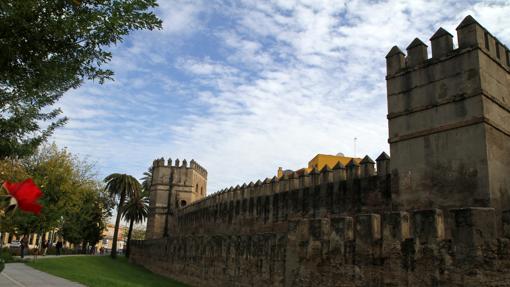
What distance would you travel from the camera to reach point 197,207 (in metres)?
29.1

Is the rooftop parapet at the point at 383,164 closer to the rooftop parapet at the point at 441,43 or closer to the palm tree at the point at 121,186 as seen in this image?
the rooftop parapet at the point at 441,43

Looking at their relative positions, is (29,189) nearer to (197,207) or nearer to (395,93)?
(395,93)

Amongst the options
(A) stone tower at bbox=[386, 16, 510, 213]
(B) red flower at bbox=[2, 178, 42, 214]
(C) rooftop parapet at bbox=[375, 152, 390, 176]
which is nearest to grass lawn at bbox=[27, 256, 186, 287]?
(C) rooftop parapet at bbox=[375, 152, 390, 176]

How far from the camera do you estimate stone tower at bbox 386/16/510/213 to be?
33.2 ft

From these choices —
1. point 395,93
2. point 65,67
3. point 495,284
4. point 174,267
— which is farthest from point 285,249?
point 174,267

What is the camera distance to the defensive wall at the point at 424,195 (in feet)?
26.5

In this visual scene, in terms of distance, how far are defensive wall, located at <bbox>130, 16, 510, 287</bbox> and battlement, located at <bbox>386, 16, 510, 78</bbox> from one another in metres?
0.03

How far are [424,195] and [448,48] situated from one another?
3853mm

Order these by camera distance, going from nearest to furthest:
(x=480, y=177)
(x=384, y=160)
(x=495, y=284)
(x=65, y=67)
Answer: (x=65, y=67) < (x=495, y=284) < (x=480, y=177) < (x=384, y=160)

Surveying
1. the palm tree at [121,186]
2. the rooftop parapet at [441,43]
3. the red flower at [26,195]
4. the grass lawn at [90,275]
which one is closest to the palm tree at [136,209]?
the palm tree at [121,186]

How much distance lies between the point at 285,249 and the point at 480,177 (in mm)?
5937

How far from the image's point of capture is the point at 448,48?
1116 cm

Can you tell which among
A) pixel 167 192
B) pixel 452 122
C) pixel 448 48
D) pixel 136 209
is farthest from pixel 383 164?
pixel 136 209

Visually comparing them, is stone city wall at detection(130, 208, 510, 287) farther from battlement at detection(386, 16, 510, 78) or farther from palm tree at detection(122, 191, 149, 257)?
palm tree at detection(122, 191, 149, 257)
